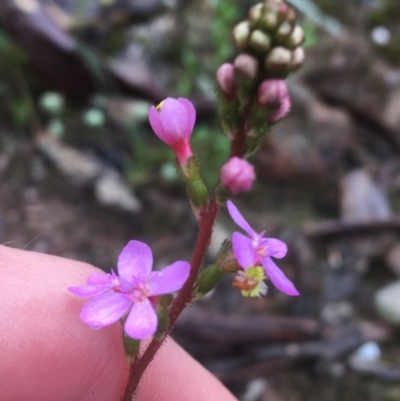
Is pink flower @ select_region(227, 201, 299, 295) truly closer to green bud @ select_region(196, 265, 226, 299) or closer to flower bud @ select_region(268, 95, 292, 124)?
green bud @ select_region(196, 265, 226, 299)

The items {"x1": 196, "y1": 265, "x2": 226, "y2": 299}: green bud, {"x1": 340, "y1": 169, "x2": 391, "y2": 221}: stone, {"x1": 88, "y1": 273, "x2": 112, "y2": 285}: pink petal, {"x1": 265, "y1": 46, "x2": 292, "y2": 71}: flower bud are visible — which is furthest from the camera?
{"x1": 340, "y1": 169, "x2": 391, "y2": 221}: stone

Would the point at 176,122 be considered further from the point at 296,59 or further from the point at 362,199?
the point at 362,199

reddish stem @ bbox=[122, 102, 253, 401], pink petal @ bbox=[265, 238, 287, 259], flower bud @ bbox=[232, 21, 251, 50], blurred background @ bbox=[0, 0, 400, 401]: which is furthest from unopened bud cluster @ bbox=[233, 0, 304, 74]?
blurred background @ bbox=[0, 0, 400, 401]

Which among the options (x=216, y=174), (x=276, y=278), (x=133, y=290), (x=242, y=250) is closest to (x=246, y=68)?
(x=242, y=250)

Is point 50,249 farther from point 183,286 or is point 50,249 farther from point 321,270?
point 183,286

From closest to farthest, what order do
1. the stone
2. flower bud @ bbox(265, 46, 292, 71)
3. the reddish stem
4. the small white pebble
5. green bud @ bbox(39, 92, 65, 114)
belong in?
1. flower bud @ bbox(265, 46, 292, 71)
2. the reddish stem
3. green bud @ bbox(39, 92, 65, 114)
4. the stone
5. the small white pebble

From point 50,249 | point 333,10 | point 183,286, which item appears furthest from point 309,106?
point 183,286
